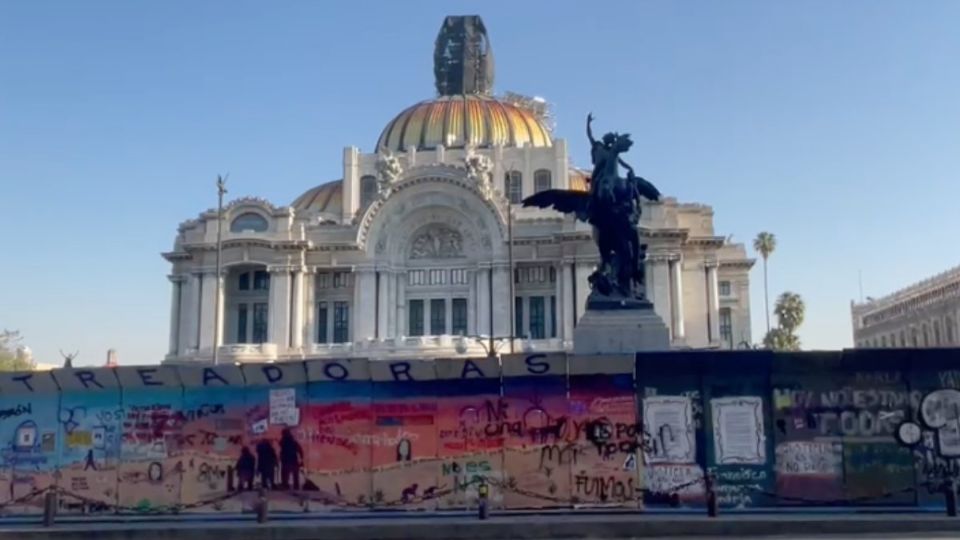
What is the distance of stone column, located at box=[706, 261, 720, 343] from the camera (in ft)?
216

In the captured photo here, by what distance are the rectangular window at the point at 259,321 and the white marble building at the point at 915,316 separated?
50.2 metres

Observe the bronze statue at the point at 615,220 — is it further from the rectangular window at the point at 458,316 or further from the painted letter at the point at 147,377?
the rectangular window at the point at 458,316

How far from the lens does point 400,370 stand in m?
18.9

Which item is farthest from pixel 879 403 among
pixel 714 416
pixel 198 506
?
pixel 198 506

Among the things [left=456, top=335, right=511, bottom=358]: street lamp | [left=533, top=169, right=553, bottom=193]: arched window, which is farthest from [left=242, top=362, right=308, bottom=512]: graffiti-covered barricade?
[left=533, top=169, right=553, bottom=193]: arched window

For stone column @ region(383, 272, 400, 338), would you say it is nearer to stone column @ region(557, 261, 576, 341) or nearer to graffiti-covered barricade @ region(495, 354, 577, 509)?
stone column @ region(557, 261, 576, 341)

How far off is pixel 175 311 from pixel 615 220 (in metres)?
56.6

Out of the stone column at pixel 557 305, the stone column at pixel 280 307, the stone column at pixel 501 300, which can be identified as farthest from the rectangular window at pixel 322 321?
the stone column at pixel 557 305

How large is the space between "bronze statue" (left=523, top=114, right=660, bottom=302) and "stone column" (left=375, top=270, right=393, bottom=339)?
44539 millimetres

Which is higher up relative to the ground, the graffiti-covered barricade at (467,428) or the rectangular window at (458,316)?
the rectangular window at (458,316)

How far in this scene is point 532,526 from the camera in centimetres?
1566

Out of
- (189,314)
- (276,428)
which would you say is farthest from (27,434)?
(189,314)

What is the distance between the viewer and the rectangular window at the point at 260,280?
68.4 m

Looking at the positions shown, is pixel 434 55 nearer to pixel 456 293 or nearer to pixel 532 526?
pixel 456 293
